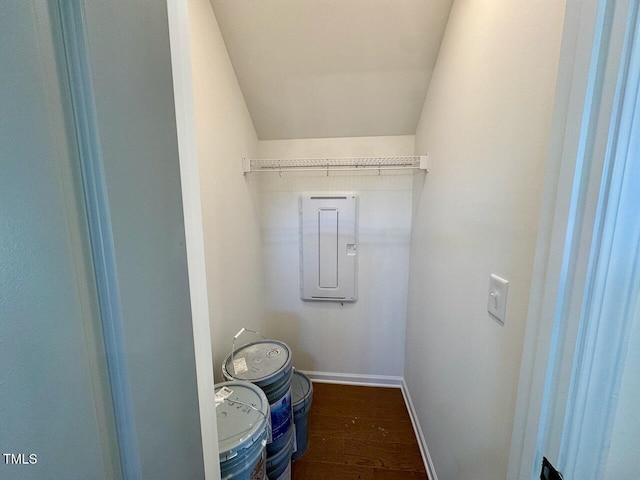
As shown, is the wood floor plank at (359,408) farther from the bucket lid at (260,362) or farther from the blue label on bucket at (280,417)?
the bucket lid at (260,362)

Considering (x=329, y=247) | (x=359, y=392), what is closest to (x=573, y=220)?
(x=329, y=247)

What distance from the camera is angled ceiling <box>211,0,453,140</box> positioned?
1252mm

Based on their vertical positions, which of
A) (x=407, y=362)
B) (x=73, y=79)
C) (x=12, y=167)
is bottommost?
(x=407, y=362)

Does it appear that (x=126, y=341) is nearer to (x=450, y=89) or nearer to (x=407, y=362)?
(x=450, y=89)

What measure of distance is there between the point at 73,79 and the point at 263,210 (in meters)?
1.75

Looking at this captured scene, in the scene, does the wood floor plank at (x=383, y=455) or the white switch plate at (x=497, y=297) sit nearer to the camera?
the white switch plate at (x=497, y=297)

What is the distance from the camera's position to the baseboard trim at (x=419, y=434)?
55.0 inches

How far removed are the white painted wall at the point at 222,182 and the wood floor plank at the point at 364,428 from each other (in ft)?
2.76

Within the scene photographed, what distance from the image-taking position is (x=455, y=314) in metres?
1.12

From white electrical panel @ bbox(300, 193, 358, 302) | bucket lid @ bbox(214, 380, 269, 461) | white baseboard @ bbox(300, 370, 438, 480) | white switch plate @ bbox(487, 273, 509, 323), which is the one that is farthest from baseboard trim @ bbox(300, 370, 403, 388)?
white switch plate @ bbox(487, 273, 509, 323)

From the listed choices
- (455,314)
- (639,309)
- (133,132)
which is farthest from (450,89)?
(133,132)

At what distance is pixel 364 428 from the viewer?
5.65 feet

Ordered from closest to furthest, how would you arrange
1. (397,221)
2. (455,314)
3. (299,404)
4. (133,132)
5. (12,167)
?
(12,167) < (133,132) < (455,314) < (299,404) < (397,221)

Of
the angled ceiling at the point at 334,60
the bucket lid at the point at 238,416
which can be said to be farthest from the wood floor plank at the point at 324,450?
the angled ceiling at the point at 334,60
